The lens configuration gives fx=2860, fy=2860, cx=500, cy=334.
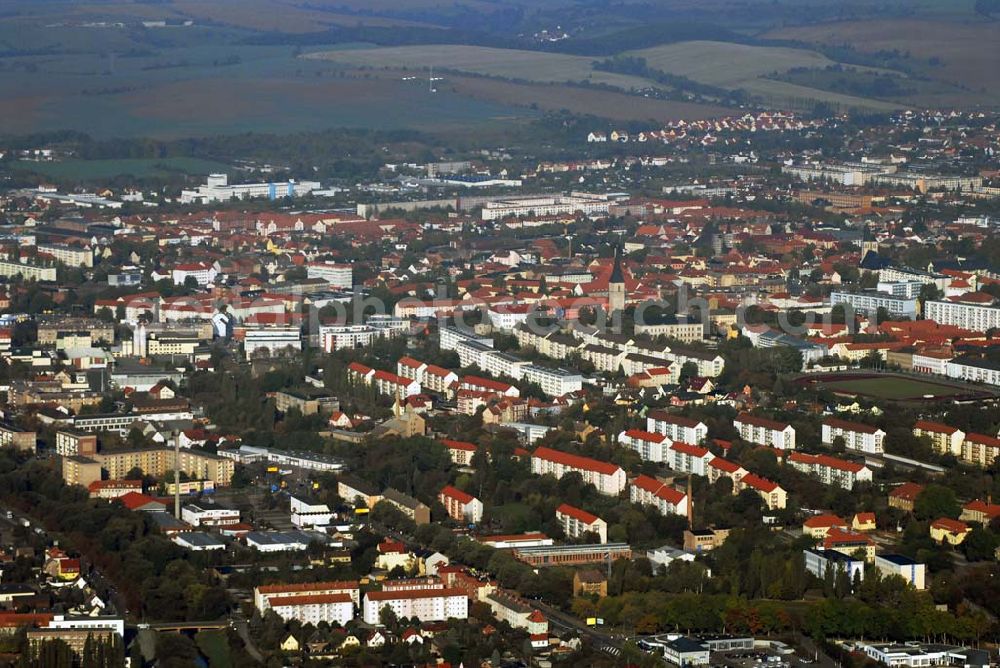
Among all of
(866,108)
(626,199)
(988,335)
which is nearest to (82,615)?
(988,335)

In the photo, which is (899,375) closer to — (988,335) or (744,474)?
(988,335)

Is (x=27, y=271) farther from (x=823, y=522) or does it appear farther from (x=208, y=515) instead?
(x=823, y=522)

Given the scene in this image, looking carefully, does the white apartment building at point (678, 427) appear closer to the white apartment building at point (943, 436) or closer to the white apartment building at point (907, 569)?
the white apartment building at point (943, 436)

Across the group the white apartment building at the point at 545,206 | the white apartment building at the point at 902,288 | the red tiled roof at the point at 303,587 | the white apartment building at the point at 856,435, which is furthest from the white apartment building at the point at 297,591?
the white apartment building at the point at 545,206

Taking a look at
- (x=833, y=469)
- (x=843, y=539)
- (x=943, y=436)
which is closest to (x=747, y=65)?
(x=943, y=436)

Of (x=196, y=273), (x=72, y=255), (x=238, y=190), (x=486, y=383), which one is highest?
(x=486, y=383)
